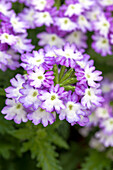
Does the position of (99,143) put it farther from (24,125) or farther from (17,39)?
(17,39)

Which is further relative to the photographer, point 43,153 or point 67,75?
point 43,153

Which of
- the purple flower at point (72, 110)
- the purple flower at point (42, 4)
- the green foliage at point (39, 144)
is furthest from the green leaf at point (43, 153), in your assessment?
the purple flower at point (42, 4)

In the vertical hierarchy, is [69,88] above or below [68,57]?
below

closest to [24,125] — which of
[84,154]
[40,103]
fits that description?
[40,103]

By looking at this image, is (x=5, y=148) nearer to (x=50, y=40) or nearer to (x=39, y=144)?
(x=39, y=144)

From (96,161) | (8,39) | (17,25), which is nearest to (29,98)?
(8,39)

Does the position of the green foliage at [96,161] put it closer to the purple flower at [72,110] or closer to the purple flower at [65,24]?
the purple flower at [72,110]

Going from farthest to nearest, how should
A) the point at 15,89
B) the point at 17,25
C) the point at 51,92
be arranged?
the point at 17,25 < the point at 15,89 < the point at 51,92

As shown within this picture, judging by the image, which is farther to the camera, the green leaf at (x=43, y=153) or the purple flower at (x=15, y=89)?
the green leaf at (x=43, y=153)
